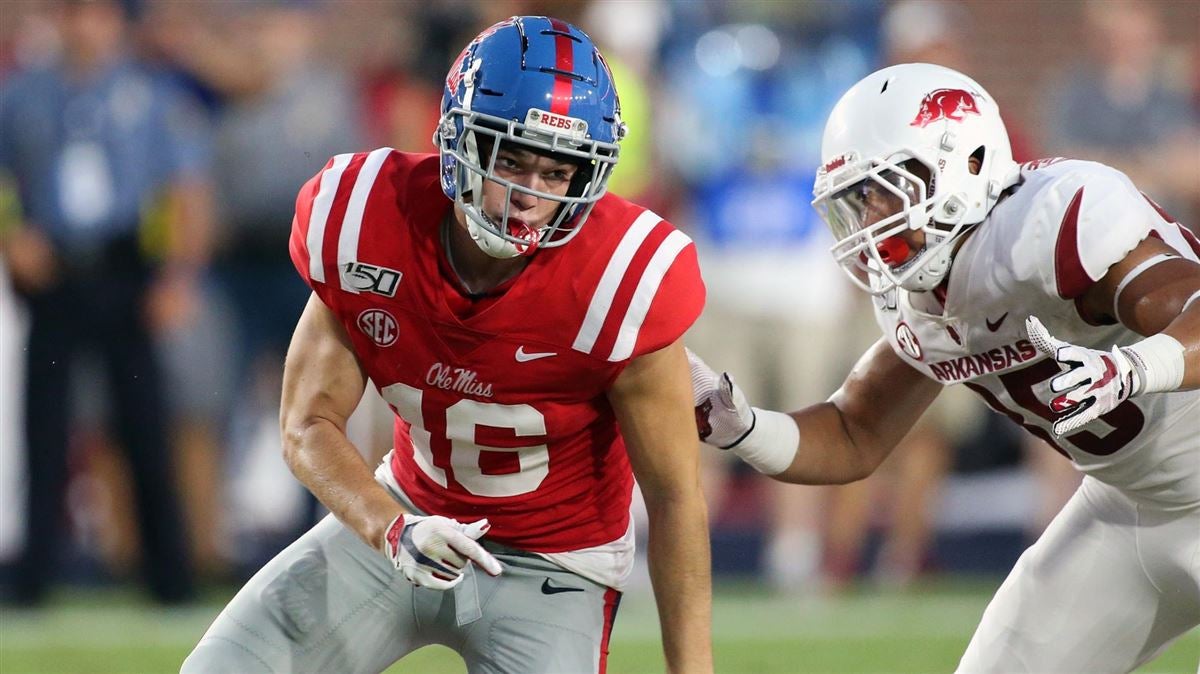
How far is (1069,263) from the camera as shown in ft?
9.25

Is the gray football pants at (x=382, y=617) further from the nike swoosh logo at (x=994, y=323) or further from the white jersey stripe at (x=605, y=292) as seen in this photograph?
the nike swoosh logo at (x=994, y=323)

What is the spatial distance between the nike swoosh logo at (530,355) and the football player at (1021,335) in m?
0.53

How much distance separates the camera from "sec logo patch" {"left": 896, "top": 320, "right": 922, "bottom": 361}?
316 centimetres

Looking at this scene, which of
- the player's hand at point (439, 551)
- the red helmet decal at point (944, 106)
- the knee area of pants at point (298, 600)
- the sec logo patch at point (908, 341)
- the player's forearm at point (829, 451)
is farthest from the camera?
the player's forearm at point (829, 451)

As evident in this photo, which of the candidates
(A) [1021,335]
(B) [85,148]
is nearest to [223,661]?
(A) [1021,335]

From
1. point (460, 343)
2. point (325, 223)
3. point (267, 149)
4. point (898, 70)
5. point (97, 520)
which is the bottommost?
point (97, 520)

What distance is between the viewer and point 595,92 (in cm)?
281

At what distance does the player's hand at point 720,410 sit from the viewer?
3207mm

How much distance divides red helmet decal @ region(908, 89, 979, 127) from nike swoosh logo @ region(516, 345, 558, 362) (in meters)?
0.83

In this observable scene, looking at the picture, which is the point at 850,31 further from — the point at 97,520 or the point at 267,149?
the point at 97,520

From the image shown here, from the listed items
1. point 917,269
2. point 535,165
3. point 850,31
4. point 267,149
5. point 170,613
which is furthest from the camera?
point 850,31

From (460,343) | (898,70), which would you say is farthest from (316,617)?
(898,70)

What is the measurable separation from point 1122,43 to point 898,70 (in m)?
4.07

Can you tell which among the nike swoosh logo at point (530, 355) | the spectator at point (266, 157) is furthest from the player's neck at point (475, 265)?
the spectator at point (266, 157)
